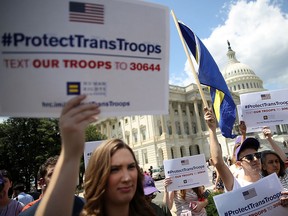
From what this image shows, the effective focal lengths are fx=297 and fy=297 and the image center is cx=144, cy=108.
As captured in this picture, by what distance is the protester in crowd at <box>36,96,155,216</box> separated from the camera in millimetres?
1431

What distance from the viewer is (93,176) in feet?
7.23

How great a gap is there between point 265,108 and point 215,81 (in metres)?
1.26

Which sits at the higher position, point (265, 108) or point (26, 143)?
point (26, 143)

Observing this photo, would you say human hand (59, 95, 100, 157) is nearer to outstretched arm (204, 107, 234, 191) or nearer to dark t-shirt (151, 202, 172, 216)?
dark t-shirt (151, 202, 172, 216)

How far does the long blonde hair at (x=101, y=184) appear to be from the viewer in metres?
2.12

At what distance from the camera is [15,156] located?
111 feet

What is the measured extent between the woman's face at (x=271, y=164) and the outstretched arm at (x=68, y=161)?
3516 mm

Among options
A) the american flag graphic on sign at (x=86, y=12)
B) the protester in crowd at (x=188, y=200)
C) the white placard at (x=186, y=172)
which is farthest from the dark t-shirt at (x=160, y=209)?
the white placard at (x=186, y=172)

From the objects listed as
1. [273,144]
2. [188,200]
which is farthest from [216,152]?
[188,200]

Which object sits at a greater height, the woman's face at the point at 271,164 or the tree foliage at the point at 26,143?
the tree foliage at the point at 26,143

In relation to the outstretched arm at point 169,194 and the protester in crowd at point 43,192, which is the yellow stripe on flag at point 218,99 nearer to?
the outstretched arm at point 169,194

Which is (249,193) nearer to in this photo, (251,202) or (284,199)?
(251,202)

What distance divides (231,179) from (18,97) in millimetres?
2771

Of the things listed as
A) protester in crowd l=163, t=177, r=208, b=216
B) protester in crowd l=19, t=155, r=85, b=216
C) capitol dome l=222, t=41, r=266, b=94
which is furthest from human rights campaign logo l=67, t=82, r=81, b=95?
capitol dome l=222, t=41, r=266, b=94
